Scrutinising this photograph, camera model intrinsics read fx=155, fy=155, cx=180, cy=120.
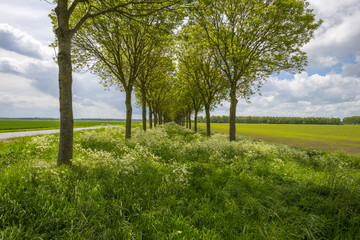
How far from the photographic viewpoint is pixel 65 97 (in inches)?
211

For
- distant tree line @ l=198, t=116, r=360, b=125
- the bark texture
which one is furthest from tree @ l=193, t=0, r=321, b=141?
distant tree line @ l=198, t=116, r=360, b=125

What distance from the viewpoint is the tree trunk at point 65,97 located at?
529cm

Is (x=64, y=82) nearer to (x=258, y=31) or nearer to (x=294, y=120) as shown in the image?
(x=258, y=31)

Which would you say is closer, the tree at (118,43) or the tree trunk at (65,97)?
the tree trunk at (65,97)

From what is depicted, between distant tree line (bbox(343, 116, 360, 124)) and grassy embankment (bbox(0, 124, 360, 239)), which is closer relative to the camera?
grassy embankment (bbox(0, 124, 360, 239))

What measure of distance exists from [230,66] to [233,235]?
14.3m

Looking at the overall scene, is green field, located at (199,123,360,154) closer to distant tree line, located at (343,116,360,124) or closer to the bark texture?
the bark texture

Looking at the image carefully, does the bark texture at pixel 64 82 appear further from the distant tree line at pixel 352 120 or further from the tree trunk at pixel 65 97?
the distant tree line at pixel 352 120

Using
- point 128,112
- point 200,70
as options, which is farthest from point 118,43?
point 200,70

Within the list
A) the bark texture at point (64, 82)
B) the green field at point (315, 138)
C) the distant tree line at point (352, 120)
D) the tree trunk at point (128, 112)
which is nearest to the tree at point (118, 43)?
the tree trunk at point (128, 112)

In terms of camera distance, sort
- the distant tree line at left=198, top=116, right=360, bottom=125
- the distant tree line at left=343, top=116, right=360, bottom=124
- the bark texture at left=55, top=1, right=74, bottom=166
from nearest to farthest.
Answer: the bark texture at left=55, top=1, right=74, bottom=166 → the distant tree line at left=198, top=116, right=360, bottom=125 → the distant tree line at left=343, top=116, right=360, bottom=124

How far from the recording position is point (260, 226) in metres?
3.19

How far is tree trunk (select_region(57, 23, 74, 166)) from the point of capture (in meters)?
5.29

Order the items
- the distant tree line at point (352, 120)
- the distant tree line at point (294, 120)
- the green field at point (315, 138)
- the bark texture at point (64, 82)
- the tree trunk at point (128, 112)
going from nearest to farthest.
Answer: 1. the bark texture at point (64, 82)
2. the tree trunk at point (128, 112)
3. the green field at point (315, 138)
4. the distant tree line at point (294, 120)
5. the distant tree line at point (352, 120)
